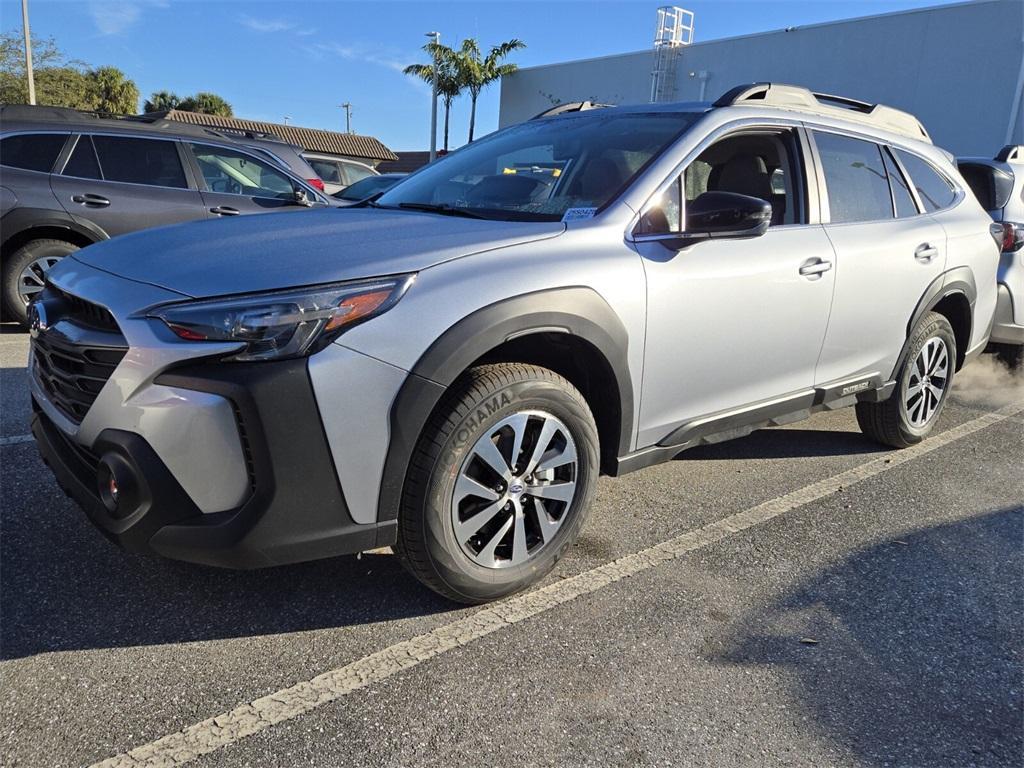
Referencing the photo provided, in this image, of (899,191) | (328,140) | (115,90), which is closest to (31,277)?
(899,191)

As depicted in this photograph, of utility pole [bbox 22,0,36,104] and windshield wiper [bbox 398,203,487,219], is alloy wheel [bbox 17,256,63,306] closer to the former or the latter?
windshield wiper [bbox 398,203,487,219]

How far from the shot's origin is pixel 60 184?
6098mm

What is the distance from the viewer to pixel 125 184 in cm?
639

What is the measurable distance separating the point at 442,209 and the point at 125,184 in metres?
4.49

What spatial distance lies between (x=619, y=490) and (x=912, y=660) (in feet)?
4.90

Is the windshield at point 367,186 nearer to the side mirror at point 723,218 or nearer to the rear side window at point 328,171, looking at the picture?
the rear side window at point 328,171

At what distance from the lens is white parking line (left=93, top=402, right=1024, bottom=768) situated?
189 centimetres

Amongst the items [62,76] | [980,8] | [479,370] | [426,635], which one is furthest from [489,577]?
[62,76]

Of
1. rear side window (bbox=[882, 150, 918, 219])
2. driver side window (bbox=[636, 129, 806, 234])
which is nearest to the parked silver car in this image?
rear side window (bbox=[882, 150, 918, 219])

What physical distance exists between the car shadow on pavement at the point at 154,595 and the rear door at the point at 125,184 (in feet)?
13.2

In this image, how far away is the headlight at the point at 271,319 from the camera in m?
2.02

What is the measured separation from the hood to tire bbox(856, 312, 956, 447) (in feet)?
8.32

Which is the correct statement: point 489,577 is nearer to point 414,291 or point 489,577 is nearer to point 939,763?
point 414,291

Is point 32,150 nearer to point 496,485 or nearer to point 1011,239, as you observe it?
point 496,485
